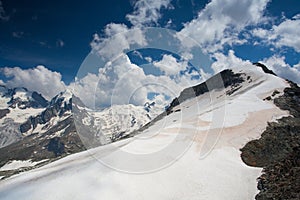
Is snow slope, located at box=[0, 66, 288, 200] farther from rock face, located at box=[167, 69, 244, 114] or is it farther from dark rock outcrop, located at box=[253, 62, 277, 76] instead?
dark rock outcrop, located at box=[253, 62, 277, 76]

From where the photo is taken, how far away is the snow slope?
27.3 m

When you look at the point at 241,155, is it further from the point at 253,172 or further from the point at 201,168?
the point at 201,168

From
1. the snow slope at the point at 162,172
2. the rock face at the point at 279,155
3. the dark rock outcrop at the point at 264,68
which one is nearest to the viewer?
the rock face at the point at 279,155

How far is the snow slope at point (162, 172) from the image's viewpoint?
27.3 metres

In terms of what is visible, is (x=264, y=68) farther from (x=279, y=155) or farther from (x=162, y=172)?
(x=162, y=172)

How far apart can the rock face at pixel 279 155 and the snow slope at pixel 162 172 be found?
143 cm

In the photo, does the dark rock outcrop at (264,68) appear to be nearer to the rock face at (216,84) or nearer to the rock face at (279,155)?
the rock face at (216,84)

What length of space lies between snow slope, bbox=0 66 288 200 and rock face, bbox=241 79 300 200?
1.43 meters

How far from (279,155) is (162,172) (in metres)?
17.9

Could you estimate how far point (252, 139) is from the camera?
41.6 m

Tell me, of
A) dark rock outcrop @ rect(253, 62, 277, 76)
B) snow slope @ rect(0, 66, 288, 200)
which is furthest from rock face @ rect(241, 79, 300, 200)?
dark rock outcrop @ rect(253, 62, 277, 76)

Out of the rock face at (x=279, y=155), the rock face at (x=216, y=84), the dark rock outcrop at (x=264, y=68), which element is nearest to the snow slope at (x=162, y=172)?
Result: the rock face at (x=279, y=155)

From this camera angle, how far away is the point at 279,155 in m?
37.4

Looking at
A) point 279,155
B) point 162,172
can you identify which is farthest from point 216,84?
point 162,172
